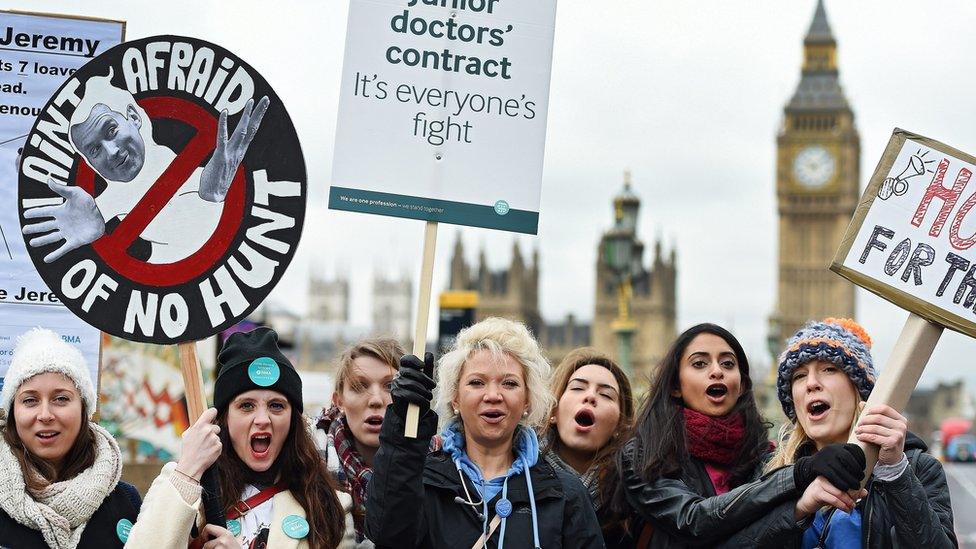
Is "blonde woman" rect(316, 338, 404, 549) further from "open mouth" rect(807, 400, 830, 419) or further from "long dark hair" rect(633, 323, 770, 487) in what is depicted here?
"open mouth" rect(807, 400, 830, 419)

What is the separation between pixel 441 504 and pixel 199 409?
27.9 inches

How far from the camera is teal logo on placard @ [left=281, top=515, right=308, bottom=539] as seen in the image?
3451mm

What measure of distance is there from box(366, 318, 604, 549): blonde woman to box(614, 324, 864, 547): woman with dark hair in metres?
0.22

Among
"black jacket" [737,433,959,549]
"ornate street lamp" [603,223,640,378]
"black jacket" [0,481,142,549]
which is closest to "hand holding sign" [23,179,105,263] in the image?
"black jacket" [0,481,142,549]

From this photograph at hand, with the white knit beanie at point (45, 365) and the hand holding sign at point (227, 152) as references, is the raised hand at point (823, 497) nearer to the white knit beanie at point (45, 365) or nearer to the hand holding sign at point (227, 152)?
the hand holding sign at point (227, 152)

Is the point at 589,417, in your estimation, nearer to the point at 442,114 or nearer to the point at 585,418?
the point at 585,418

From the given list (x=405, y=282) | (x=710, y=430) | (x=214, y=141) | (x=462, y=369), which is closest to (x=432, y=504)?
(x=462, y=369)

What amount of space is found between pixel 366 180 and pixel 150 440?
1209 cm

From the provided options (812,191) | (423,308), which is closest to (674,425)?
(423,308)

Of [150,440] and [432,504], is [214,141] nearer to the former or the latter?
[432,504]

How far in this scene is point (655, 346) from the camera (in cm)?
9562

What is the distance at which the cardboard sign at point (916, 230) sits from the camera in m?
3.41

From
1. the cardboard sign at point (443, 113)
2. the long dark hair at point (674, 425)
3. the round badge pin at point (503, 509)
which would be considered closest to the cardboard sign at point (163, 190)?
the cardboard sign at point (443, 113)

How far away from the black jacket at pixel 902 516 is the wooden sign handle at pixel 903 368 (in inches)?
3.5
